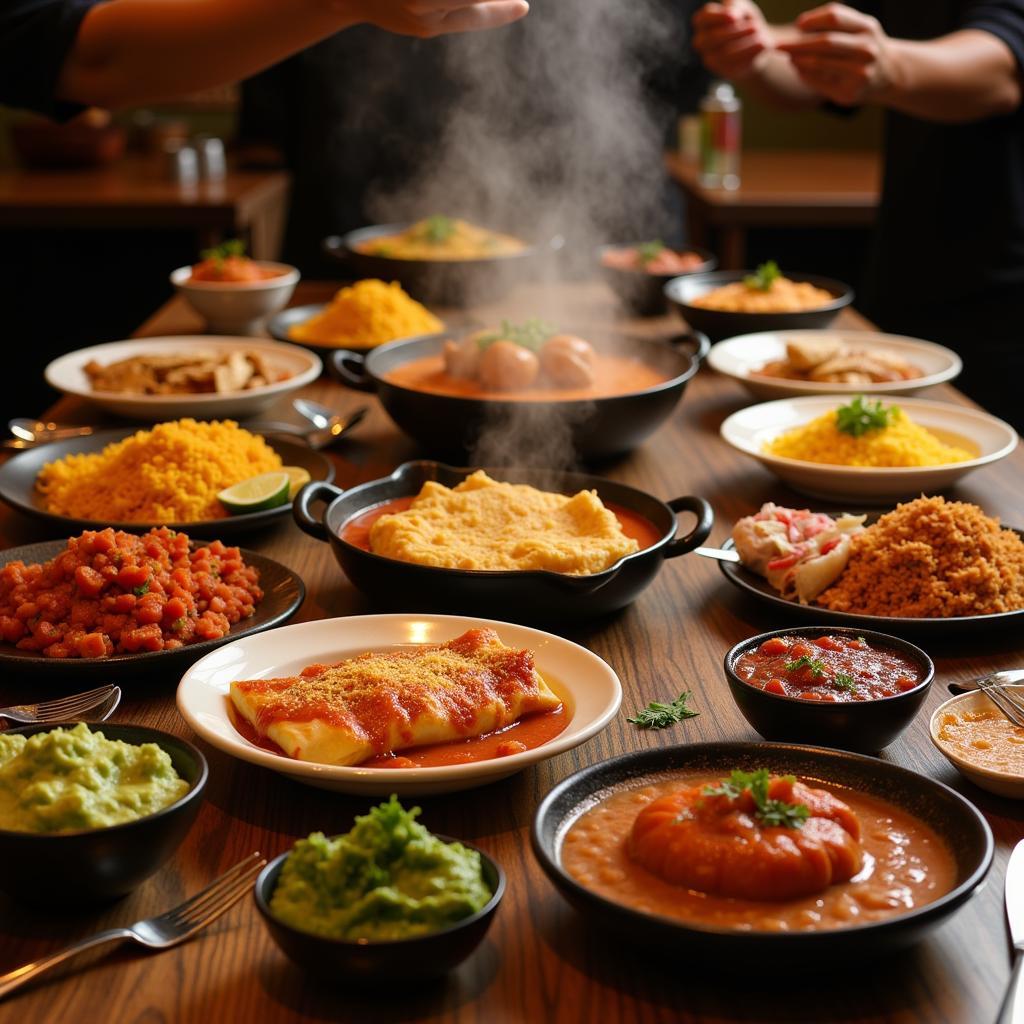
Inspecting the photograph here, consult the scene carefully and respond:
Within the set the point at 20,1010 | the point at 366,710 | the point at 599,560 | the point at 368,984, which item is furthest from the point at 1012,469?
the point at 20,1010

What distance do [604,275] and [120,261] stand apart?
3.12 meters

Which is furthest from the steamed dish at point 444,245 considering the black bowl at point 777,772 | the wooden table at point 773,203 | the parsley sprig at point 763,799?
the parsley sprig at point 763,799

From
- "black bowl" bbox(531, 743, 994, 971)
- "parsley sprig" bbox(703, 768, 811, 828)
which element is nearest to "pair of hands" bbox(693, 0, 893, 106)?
"black bowl" bbox(531, 743, 994, 971)

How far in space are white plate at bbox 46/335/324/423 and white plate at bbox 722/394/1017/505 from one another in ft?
3.21

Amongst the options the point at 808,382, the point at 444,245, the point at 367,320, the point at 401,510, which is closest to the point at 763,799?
the point at 401,510

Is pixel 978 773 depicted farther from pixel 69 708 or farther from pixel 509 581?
pixel 69 708

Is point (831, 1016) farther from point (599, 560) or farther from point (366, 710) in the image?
point (599, 560)

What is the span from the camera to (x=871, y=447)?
2352 millimetres

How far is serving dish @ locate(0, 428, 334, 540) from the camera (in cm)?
206

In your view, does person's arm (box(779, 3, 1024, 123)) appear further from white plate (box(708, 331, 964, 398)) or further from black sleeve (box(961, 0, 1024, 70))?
white plate (box(708, 331, 964, 398))

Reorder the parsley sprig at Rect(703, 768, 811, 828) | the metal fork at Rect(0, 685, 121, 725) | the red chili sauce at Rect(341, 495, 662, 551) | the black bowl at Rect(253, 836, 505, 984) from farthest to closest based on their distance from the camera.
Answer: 1. the red chili sauce at Rect(341, 495, 662, 551)
2. the metal fork at Rect(0, 685, 121, 725)
3. the parsley sprig at Rect(703, 768, 811, 828)
4. the black bowl at Rect(253, 836, 505, 984)

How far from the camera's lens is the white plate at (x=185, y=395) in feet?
8.86

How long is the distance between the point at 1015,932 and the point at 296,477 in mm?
1489

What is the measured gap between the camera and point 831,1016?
3.45 feet
